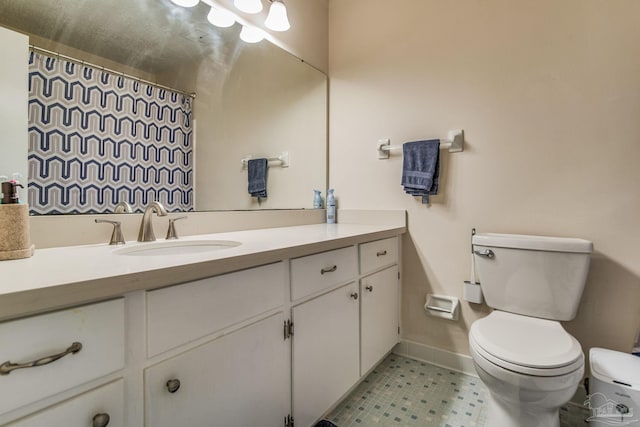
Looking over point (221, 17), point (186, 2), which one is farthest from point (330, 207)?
point (186, 2)

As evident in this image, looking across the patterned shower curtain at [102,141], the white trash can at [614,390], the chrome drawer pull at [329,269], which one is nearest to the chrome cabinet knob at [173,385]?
the chrome drawer pull at [329,269]

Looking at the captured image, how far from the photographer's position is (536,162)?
1498 mm

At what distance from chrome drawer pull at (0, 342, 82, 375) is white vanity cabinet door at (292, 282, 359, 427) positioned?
0.63 m

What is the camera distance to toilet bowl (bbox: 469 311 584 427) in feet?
3.24

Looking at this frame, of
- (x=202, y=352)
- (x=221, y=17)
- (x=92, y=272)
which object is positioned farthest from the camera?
(x=221, y=17)

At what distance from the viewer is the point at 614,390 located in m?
1.09

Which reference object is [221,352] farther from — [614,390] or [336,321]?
[614,390]

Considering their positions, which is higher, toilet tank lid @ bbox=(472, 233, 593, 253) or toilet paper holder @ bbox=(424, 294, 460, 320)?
toilet tank lid @ bbox=(472, 233, 593, 253)

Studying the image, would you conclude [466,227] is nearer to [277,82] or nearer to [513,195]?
[513,195]

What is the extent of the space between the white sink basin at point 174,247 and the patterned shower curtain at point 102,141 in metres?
0.20

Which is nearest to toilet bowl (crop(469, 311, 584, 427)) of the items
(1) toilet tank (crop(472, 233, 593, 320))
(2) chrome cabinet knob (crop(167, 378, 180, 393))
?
(1) toilet tank (crop(472, 233, 593, 320))

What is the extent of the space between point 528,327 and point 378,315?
670 mm

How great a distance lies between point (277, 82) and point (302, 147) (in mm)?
435

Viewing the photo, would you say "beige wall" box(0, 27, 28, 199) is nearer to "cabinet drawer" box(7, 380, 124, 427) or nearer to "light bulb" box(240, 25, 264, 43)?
"cabinet drawer" box(7, 380, 124, 427)
